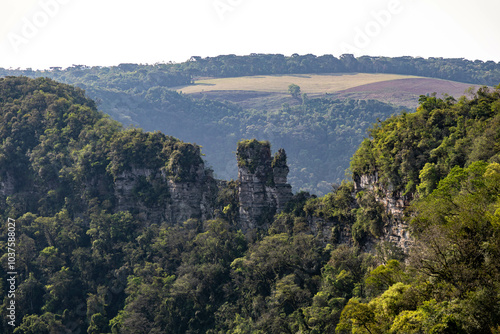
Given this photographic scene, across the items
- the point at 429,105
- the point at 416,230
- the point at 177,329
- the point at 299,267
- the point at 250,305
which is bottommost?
the point at 177,329

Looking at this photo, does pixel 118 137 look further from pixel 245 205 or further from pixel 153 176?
pixel 245 205

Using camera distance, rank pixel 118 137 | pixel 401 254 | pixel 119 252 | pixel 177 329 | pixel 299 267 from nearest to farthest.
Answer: pixel 401 254
pixel 299 267
pixel 177 329
pixel 119 252
pixel 118 137

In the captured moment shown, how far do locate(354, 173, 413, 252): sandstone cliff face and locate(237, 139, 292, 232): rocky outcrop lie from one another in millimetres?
13099

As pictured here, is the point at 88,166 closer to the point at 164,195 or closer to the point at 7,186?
the point at 164,195

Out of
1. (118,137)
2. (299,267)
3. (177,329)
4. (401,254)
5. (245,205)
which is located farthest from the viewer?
(118,137)

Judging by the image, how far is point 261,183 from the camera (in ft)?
209

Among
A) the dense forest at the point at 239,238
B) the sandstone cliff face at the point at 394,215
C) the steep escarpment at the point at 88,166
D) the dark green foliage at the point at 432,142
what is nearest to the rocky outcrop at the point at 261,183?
the dense forest at the point at 239,238

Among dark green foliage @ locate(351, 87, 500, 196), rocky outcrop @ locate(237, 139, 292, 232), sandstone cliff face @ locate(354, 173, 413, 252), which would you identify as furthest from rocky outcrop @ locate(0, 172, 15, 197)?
sandstone cliff face @ locate(354, 173, 413, 252)

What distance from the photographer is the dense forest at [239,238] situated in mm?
32219

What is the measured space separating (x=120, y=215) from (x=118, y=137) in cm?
1093

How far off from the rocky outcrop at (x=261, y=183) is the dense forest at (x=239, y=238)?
1691 mm

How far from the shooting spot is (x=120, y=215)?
7294 cm

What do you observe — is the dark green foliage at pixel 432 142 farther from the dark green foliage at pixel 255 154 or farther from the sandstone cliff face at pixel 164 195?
the sandstone cliff face at pixel 164 195

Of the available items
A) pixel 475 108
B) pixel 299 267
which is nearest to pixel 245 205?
pixel 299 267
